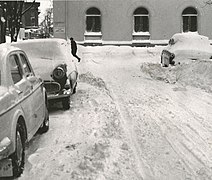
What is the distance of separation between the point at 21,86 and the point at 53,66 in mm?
3937

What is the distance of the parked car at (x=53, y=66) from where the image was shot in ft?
33.0

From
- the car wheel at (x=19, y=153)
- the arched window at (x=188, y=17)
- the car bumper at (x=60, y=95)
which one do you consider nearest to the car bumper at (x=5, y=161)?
the car wheel at (x=19, y=153)

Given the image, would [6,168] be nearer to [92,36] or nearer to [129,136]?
[129,136]

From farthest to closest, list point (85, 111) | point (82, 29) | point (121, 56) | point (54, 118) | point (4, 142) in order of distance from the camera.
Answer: point (82, 29)
point (121, 56)
point (85, 111)
point (54, 118)
point (4, 142)

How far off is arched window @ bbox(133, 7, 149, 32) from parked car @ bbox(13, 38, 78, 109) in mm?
22048

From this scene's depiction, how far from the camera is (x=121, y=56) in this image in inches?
1139

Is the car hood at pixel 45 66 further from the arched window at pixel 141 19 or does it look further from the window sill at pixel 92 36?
the arched window at pixel 141 19

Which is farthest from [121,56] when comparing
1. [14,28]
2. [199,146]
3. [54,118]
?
[199,146]

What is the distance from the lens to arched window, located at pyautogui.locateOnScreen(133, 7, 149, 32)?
33406mm

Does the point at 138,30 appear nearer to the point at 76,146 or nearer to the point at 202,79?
the point at 202,79

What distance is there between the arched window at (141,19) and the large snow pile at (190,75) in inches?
575

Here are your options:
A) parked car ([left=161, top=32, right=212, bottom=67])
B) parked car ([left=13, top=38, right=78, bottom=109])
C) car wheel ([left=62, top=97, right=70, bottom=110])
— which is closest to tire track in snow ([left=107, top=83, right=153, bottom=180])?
car wheel ([left=62, top=97, right=70, bottom=110])

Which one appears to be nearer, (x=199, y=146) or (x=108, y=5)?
(x=199, y=146)

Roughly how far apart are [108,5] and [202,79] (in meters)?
19.1
